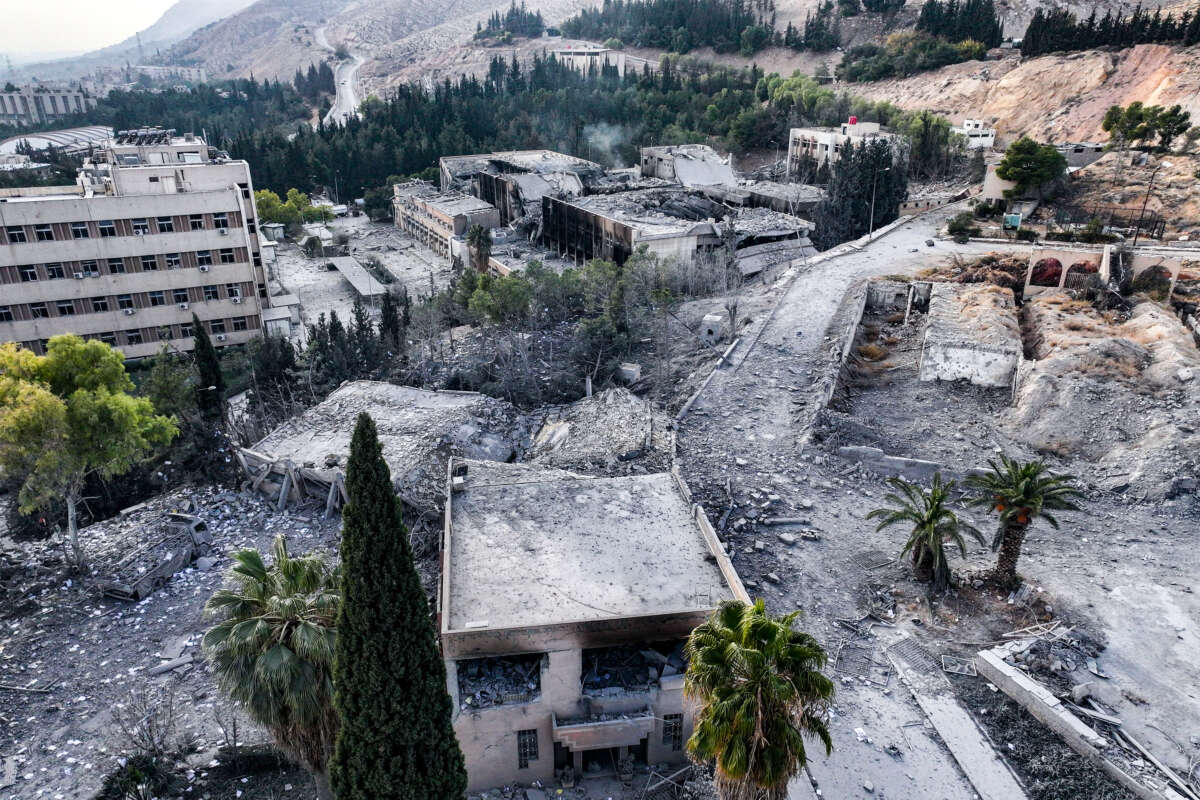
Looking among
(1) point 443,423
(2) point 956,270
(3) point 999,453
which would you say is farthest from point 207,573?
(2) point 956,270

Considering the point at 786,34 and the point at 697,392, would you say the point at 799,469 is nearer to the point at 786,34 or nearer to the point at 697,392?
the point at 697,392

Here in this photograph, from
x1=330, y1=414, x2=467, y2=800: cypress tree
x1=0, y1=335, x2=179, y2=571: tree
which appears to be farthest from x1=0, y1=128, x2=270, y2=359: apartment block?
x1=330, y1=414, x2=467, y2=800: cypress tree

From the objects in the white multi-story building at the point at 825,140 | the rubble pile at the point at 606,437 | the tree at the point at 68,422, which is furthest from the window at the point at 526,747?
the white multi-story building at the point at 825,140

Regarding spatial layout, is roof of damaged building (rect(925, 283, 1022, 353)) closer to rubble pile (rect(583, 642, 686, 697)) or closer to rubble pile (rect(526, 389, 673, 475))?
rubble pile (rect(526, 389, 673, 475))

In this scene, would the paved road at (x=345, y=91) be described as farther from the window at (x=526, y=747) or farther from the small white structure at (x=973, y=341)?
the window at (x=526, y=747)

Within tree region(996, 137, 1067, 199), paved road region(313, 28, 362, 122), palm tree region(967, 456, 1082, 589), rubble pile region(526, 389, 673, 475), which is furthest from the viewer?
paved road region(313, 28, 362, 122)

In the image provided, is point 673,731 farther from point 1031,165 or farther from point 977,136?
point 977,136

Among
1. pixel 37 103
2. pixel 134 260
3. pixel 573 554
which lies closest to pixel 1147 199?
pixel 573 554
